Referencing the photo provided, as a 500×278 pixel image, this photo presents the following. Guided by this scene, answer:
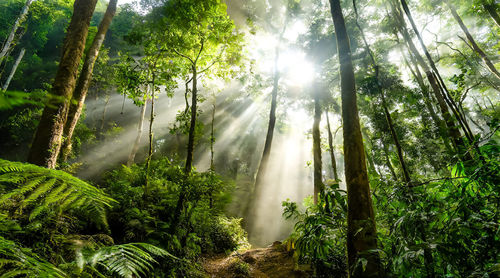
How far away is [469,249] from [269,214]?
2662 centimetres

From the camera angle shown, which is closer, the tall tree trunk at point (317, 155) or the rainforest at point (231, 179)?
the rainforest at point (231, 179)

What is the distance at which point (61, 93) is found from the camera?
3.78 meters

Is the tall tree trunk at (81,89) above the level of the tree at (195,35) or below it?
below

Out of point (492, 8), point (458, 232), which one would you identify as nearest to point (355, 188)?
point (458, 232)

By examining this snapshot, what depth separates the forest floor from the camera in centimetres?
528

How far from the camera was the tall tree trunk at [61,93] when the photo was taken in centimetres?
355

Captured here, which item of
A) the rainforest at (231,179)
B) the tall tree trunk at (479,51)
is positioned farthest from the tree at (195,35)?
the tall tree trunk at (479,51)

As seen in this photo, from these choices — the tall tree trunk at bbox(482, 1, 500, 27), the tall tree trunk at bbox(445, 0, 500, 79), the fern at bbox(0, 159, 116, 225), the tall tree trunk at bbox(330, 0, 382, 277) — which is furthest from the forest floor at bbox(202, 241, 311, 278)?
the tall tree trunk at bbox(482, 1, 500, 27)

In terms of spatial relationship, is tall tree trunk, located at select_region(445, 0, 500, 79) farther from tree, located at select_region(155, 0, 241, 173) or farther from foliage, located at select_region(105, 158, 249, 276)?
foliage, located at select_region(105, 158, 249, 276)

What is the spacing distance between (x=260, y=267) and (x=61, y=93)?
252 inches

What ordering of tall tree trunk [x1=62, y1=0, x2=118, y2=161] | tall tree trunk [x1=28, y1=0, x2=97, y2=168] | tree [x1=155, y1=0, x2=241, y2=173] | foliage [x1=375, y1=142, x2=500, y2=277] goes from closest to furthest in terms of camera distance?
foliage [x1=375, y1=142, x2=500, y2=277]
tall tree trunk [x1=28, y1=0, x2=97, y2=168]
tall tree trunk [x1=62, y1=0, x2=118, y2=161]
tree [x1=155, y1=0, x2=241, y2=173]

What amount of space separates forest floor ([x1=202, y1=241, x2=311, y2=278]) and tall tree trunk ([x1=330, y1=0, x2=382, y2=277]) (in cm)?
292

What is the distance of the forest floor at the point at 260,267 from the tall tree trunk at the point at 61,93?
14.1ft

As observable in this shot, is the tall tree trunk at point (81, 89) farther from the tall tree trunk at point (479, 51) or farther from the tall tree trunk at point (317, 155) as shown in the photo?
the tall tree trunk at point (479, 51)
